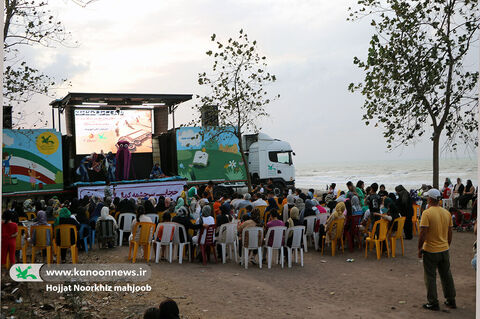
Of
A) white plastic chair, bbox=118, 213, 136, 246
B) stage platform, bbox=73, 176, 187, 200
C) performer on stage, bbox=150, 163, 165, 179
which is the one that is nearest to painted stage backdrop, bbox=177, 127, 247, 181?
performer on stage, bbox=150, 163, 165, 179

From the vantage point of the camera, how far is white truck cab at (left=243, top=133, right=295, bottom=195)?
81.3 feet

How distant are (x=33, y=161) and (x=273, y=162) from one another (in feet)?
38.7

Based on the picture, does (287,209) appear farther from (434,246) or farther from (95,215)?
(434,246)

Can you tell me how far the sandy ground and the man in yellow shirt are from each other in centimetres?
29

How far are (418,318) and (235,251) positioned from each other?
→ 3.99 meters

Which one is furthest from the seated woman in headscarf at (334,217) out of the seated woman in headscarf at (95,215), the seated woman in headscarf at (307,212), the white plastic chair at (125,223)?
the seated woman in headscarf at (95,215)

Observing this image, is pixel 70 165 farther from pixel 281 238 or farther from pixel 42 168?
pixel 281 238

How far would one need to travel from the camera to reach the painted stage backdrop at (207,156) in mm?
21953

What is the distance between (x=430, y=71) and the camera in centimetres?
834

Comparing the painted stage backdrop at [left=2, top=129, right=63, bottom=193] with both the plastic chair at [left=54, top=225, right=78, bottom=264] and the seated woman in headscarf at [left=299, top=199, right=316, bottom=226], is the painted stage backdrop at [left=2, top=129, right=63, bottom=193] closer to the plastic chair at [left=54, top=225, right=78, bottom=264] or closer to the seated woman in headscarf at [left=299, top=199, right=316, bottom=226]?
the plastic chair at [left=54, top=225, right=78, bottom=264]

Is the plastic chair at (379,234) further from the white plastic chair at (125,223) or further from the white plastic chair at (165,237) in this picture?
the white plastic chair at (125,223)

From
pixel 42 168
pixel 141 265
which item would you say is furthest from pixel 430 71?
pixel 42 168

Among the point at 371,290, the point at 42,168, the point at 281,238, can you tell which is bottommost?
the point at 371,290

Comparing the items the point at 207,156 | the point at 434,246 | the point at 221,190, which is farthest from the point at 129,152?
the point at 434,246
